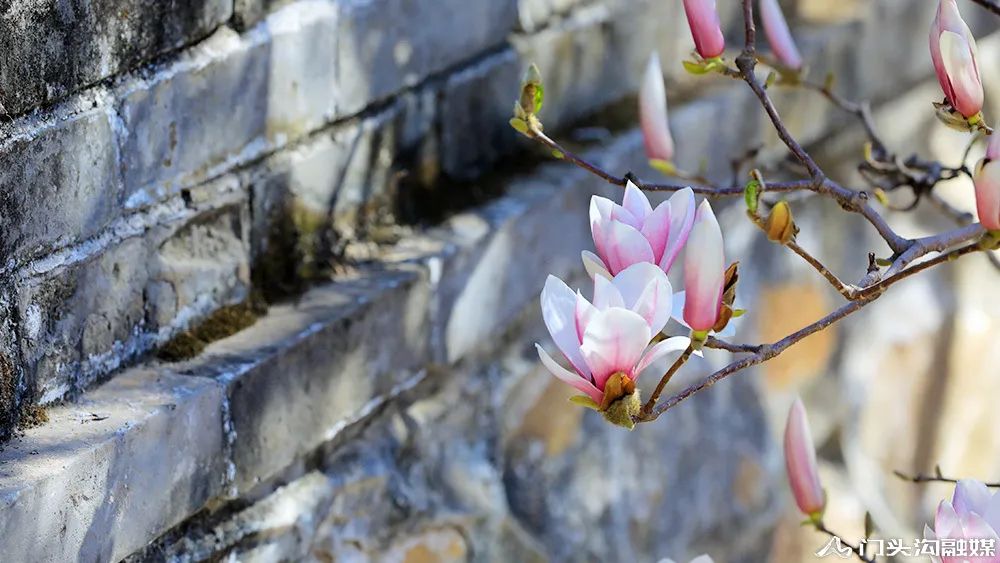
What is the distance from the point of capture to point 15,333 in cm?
113

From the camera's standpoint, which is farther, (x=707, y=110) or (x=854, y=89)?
(x=854, y=89)

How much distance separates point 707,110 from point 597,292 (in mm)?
1237

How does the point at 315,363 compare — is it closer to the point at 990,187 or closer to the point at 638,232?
the point at 638,232

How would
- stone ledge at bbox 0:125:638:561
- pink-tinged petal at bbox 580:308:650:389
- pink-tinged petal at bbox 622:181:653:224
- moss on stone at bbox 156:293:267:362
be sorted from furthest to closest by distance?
1. moss on stone at bbox 156:293:267:362
2. stone ledge at bbox 0:125:638:561
3. pink-tinged petal at bbox 622:181:653:224
4. pink-tinged petal at bbox 580:308:650:389

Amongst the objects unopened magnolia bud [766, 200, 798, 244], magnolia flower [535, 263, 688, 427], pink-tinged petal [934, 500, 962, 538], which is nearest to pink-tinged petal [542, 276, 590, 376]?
magnolia flower [535, 263, 688, 427]

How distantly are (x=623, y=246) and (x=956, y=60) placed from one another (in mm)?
320

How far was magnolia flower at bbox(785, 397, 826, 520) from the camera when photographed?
124cm

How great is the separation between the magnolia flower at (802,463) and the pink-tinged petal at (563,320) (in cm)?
34

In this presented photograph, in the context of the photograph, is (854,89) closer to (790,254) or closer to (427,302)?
(790,254)

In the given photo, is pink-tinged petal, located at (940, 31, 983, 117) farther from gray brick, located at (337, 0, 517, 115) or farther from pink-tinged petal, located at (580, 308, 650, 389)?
gray brick, located at (337, 0, 517, 115)

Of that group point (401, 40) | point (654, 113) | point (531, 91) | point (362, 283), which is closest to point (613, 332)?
point (531, 91)

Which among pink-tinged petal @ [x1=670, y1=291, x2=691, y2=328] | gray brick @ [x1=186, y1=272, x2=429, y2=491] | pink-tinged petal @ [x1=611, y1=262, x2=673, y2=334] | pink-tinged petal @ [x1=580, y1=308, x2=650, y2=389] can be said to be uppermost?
pink-tinged petal @ [x1=611, y1=262, x2=673, y2=334]

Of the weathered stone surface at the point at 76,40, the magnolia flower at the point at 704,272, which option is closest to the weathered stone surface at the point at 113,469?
the weathered stone surface at the point at 76,40

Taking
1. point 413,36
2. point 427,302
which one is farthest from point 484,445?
point 413,36
